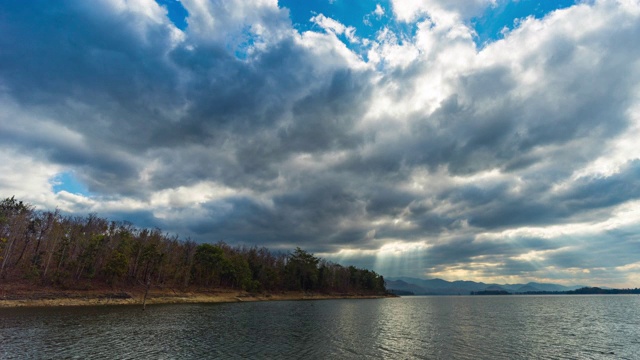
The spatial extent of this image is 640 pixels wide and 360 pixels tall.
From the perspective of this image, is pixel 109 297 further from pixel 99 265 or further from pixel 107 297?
pixel 99 265

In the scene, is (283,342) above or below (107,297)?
above

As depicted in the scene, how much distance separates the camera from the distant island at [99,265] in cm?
10655

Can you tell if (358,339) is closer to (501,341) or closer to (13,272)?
(501,341)

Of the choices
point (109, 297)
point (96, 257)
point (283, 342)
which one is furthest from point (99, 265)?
point (283, 342)

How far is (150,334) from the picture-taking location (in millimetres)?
50562

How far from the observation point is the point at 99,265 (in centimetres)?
12975

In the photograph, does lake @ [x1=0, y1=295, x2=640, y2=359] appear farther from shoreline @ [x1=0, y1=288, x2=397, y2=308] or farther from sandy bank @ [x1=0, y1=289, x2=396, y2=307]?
sandy bank @ [x1=0, y1=289, x2=396, y2=307]

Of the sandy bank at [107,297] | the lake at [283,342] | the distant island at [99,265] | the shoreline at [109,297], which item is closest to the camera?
the lake at [283,342]

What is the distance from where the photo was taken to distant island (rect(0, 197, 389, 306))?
4195 inches

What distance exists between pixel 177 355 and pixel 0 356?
17.1m

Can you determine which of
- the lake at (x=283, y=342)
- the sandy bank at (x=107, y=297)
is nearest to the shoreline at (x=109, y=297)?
the sandy bank at (x=107, y=297)

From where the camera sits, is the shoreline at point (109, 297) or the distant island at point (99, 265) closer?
the shoreline at point (109, 297)

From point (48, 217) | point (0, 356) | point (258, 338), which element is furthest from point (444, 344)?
point (48, 217)

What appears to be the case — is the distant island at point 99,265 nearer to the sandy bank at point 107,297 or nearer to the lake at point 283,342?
the sandy bank at point 107,297
